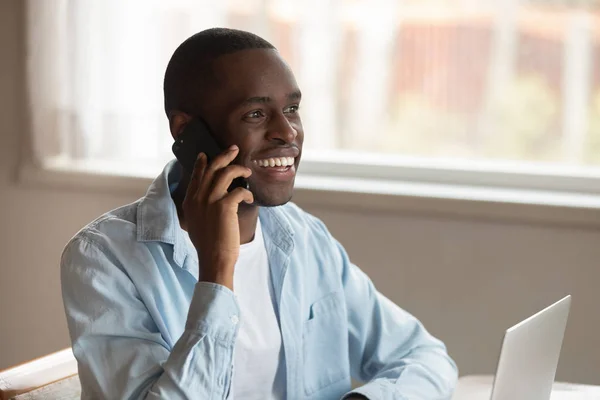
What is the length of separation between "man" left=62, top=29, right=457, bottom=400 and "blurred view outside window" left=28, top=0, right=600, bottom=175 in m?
1.00

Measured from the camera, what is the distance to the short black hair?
1526 millimetres

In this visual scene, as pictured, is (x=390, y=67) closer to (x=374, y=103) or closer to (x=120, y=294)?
(x=374, y=103)

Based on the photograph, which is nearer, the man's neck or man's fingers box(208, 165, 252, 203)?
man's fingers box(208, 165, 252, 203)

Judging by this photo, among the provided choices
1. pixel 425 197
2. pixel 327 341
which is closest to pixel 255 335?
pixel 327 341

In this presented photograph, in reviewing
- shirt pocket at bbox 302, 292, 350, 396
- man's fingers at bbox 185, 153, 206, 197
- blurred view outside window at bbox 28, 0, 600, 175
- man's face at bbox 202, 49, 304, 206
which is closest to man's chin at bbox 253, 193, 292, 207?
man's face at bbox 202, 49, 304, 206

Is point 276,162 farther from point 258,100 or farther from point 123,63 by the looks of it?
point 123,63

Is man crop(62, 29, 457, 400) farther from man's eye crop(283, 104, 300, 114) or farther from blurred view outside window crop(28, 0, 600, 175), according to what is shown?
blurred view outside window crop(28, 0, 600, 175)

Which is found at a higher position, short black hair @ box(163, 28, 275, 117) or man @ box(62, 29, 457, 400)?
short black hair @ box(163, 28, 275, 117)

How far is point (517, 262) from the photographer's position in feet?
7.97

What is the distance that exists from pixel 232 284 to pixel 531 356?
17.6 inches

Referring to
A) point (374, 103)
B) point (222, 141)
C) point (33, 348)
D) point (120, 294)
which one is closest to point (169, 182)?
point (222, 141)

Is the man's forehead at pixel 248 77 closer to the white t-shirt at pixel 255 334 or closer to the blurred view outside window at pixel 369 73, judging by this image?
the white t-shirt at pixel 255 334

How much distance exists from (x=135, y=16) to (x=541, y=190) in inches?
50.4

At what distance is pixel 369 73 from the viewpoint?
2.72 m
